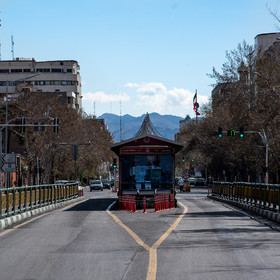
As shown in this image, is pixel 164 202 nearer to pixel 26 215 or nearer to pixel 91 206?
pixel 91 206

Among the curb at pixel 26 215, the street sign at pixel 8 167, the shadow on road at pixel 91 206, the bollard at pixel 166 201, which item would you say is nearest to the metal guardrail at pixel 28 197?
the curb at pixel 26 215

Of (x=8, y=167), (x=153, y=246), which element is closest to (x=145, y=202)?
(x=8, y=167)

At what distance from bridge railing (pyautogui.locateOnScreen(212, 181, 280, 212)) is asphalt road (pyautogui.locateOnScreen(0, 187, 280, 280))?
5.05 metres

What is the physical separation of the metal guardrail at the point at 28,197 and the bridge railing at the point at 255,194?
1029 cm

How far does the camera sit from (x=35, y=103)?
6556 cm

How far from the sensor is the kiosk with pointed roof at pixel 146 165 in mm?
32438

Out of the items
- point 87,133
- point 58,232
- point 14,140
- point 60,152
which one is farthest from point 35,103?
point 58,232

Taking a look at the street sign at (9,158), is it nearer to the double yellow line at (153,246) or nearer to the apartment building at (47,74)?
the double yellow line at (153,246)

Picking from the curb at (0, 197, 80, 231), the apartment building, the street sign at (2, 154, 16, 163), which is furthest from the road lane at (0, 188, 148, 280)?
the apartment building

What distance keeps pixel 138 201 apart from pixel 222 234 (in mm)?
16025

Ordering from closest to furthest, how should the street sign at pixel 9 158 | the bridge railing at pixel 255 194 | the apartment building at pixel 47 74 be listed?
the bridge railing at pixel 255 194
the street sign at pixel 9 158
the apartment building at pixel 47 74

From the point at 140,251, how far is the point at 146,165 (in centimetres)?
1951

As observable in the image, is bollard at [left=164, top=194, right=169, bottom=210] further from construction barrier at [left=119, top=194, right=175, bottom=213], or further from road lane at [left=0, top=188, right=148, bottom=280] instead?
road lane at [left=0, top=188, right=148, bottom=280]

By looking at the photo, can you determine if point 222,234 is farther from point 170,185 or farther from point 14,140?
point 14,140
